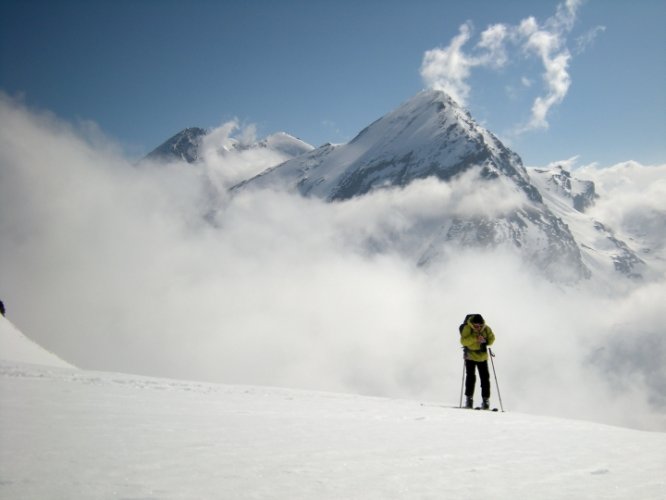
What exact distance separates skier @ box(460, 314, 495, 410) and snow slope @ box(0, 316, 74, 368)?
1443 cm

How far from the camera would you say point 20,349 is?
18.6 metres

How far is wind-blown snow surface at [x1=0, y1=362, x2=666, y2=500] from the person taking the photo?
3166 millimetres

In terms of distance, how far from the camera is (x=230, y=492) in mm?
3031

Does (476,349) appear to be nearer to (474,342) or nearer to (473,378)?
(474,342)

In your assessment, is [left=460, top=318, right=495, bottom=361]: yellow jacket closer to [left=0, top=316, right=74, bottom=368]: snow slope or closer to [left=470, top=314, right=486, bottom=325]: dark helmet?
[left=470, top=314, right=486, bottom=325]: dark helmet

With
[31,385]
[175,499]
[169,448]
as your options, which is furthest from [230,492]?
[31,385]

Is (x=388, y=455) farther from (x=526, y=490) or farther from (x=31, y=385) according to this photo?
(x=31, y=385)

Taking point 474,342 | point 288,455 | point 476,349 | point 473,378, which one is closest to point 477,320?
point 474,342

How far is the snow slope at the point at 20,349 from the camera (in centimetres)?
1770

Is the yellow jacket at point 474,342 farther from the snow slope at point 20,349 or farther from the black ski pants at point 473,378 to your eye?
the snow slope at point 20,349

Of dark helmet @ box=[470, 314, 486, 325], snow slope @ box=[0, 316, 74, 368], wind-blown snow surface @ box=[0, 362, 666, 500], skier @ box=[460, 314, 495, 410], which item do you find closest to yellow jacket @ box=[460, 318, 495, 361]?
skier @ box=[460, 314, 495, 410]

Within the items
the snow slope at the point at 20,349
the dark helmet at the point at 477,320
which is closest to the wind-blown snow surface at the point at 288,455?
the dark helmet at the point at 477,320

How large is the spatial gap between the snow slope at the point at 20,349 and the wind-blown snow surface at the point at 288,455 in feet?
41.4

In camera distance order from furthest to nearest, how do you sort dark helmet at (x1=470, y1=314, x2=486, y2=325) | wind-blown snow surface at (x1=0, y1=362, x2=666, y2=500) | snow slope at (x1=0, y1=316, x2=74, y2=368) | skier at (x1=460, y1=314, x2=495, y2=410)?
snow slope at (x1=0, y1=316, x2=74, y2=368) → dark helmet at (x1=470, y1=314, x2=486, y2=325) → skier at (x1=460, y1=314, x2=495, y2=410) → wind-blown snow surface at (x1=0, y1=362, x2=666, y2=500)
